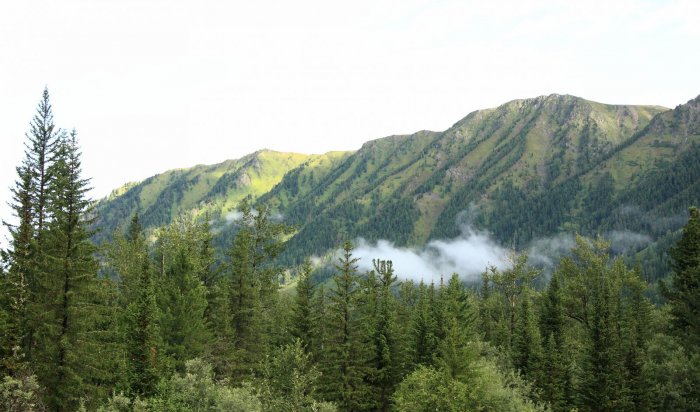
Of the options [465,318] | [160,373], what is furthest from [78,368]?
[465,318]

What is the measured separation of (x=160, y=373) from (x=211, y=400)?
980 centimetres

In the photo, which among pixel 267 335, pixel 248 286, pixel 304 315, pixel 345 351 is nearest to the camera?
pixel 345 351

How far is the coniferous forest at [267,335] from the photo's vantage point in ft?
113

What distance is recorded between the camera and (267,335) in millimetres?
58281

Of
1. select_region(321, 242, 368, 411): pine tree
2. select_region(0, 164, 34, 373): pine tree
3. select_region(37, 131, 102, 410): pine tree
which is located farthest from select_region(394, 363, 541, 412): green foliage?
select_region(0, 164, 34, 373): pine tree

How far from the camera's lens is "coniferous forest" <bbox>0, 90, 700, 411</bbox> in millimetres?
34469

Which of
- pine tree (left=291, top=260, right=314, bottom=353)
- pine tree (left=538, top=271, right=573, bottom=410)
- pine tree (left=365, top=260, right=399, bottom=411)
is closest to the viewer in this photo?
pine tree (left=291, top=260, right=314, bottom=353)

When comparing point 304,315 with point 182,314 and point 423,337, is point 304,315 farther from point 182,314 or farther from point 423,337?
point 423,337

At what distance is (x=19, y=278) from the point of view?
36812 mm

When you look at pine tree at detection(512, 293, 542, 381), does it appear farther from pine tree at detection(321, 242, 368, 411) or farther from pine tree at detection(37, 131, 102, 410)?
pine tree at detection(37, 131, 102, 410)

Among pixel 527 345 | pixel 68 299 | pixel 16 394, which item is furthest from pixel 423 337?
pixel 16 394

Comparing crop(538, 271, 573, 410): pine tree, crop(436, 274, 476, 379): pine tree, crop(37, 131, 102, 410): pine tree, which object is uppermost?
crop(37, 131, 102, 410): pine tree

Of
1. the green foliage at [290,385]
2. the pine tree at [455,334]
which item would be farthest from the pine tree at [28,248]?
the pine tree at [455,334]

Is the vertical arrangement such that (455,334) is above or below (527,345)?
above
